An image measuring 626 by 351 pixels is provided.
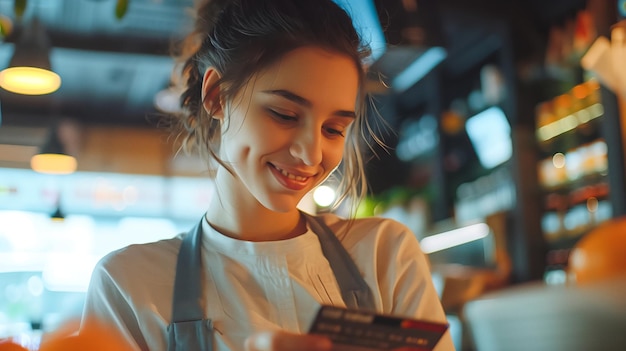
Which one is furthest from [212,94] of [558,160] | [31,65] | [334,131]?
[558,160]

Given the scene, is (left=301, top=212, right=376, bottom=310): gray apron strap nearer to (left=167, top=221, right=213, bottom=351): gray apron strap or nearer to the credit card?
(left=167, top=221, right=213, bottom=351): gray apron strap

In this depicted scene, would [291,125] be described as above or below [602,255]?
above

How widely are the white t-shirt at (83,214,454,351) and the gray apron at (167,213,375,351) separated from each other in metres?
0.01

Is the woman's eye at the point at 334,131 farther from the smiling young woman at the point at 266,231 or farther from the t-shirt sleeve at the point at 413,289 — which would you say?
the t-shirt sleeve at the point at 413,289

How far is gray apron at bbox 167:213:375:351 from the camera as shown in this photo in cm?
115

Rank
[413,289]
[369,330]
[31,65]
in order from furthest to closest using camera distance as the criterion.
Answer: [31,65], [413,289], [369,330]

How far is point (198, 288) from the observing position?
120 centimetres

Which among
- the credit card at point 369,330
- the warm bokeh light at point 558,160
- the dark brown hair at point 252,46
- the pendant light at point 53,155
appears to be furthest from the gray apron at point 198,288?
the pendant light at point 53,155

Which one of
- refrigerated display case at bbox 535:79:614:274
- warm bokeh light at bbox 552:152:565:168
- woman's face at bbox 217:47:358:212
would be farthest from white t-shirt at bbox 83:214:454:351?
warm bokeh light at bbox 552:152:565:168

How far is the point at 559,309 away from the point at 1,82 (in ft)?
13.6

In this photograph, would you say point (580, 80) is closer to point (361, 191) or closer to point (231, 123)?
point (361, 191)

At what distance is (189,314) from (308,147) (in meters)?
0.31

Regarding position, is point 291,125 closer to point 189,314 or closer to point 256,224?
point 256,224

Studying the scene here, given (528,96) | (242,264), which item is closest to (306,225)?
(242,264)
